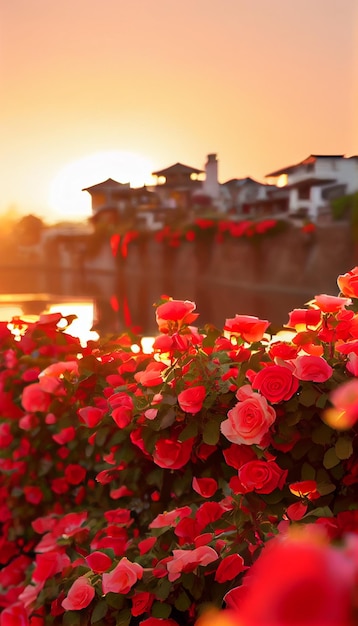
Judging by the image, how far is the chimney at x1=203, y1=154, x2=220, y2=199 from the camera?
1073 centimetres

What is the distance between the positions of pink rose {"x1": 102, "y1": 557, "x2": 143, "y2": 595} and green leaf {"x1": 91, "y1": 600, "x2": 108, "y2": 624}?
0.14 ft

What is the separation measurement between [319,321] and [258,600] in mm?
1563

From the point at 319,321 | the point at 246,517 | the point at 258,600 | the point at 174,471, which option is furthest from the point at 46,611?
the point at 258,600

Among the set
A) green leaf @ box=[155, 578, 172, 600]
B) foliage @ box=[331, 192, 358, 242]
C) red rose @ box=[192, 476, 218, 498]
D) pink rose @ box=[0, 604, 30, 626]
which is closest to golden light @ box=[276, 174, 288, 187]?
foliage @ box=[331, 192, 358, 242]

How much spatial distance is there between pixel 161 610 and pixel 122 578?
0.10 m

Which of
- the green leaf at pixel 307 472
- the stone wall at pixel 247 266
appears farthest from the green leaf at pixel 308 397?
the stone wall at pixel 247 266

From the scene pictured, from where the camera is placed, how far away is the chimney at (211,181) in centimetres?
1073

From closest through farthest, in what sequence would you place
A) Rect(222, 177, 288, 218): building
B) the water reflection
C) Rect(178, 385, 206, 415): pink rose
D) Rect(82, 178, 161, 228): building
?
Rect(178, 385, 206, 415): pink rose → the water reflection → Rect(82, 178, 161, 228): building → Rect(222, 177, 288, 218): building

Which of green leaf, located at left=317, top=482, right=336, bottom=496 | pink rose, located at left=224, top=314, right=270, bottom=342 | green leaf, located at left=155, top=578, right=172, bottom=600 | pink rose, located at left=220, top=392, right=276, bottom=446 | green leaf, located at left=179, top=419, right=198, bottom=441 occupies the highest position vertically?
pink rose, located at left=224, top=314, right=270, bottom=342

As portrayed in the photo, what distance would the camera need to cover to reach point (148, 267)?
42.7ft

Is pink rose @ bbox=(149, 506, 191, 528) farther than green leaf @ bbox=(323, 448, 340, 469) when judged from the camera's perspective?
Yes

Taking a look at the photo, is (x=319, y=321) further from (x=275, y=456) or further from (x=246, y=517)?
(x=246, y=517)

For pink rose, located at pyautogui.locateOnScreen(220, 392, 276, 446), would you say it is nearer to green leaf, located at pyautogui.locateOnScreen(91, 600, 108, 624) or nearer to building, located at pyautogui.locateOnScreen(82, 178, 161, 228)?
green leaf, located at pyautogui.locateOnScreen(91, 600, 108, 624)

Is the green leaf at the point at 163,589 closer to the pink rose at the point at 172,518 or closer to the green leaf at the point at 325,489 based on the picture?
the pink rose at the point at 172,518
